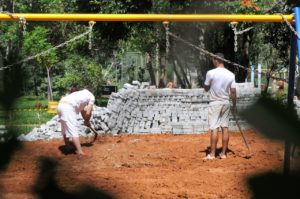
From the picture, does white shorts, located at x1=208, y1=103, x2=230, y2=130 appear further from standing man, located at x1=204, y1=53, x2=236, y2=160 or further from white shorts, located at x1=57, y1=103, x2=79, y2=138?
white shorts, located at x1=57, y1=103, x2=79, y2=138

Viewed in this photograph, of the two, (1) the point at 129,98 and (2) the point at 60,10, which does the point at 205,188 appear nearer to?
(1) the point at 129,98

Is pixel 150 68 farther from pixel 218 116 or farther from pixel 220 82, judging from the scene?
pixel 220 82

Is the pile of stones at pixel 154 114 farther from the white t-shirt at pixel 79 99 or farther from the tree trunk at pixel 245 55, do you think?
the white t-shirt at pixel 79 99

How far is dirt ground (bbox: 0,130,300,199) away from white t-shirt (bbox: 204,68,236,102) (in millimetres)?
1026

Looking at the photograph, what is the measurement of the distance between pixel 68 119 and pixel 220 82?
3.19m

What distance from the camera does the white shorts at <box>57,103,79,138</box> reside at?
9.80m

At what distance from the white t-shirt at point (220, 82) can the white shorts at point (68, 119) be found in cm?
279

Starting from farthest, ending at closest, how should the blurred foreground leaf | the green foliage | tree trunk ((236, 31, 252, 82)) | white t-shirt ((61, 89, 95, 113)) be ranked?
1. the green foliage
2. tree trunk ((236, 31, 252, 82))
3. white t-shirt ((61, 89, 95, 113))
4. the blurred foreground leaf

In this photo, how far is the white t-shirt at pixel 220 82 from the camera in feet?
26.5

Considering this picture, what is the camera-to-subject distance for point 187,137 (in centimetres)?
1264

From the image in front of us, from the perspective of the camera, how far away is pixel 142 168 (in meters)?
8.13

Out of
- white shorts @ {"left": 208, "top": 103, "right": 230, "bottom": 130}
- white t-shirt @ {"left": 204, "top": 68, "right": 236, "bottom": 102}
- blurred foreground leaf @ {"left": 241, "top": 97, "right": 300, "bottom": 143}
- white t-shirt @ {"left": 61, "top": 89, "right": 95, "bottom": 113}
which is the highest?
blurred foreground leaf @ {"left": 241, "top": 97, "right": 300, "bottom": 143}

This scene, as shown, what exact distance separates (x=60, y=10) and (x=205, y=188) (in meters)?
23.0

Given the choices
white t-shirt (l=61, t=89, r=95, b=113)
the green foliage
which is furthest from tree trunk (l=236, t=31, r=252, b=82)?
white t-shirt (l=61, t=89, r=95, b=113)
